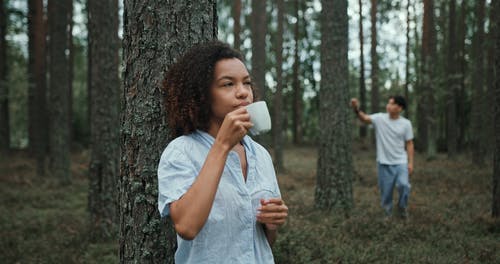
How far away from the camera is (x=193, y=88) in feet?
7.36

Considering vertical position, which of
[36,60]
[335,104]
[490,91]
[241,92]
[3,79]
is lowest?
[241,92]

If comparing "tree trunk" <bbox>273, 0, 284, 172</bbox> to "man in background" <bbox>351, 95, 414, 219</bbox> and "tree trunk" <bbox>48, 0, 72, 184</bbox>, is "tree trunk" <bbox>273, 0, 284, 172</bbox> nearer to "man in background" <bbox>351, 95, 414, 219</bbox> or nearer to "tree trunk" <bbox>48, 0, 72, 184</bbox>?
"tree trunk" <bbox>48, 0, 72, 184</bbox>

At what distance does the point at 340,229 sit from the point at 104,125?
4.44m

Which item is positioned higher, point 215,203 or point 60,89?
point 60,89

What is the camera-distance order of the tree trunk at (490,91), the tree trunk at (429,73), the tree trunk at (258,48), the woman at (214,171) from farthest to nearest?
the tree trunk at (429,73) < the tree trunk at (490,91) < the tree trunk at (258,48) < the woman at (214,171)

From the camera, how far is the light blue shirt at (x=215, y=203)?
80.0 inches

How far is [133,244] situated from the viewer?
116 inches

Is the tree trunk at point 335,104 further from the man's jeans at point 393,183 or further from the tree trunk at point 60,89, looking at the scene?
the tree trunk at point 60,89

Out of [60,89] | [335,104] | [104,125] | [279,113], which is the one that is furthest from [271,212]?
[279,113]

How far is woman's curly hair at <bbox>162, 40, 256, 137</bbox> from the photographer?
223 centimetres

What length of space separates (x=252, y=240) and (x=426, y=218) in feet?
24.2

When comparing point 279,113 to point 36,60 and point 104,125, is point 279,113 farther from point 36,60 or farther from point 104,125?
point 104,125

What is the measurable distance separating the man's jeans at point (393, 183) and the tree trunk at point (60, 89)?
10246 millimetres

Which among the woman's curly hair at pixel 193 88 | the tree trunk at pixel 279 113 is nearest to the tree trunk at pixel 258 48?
the tree trunk at pixel 279 113
